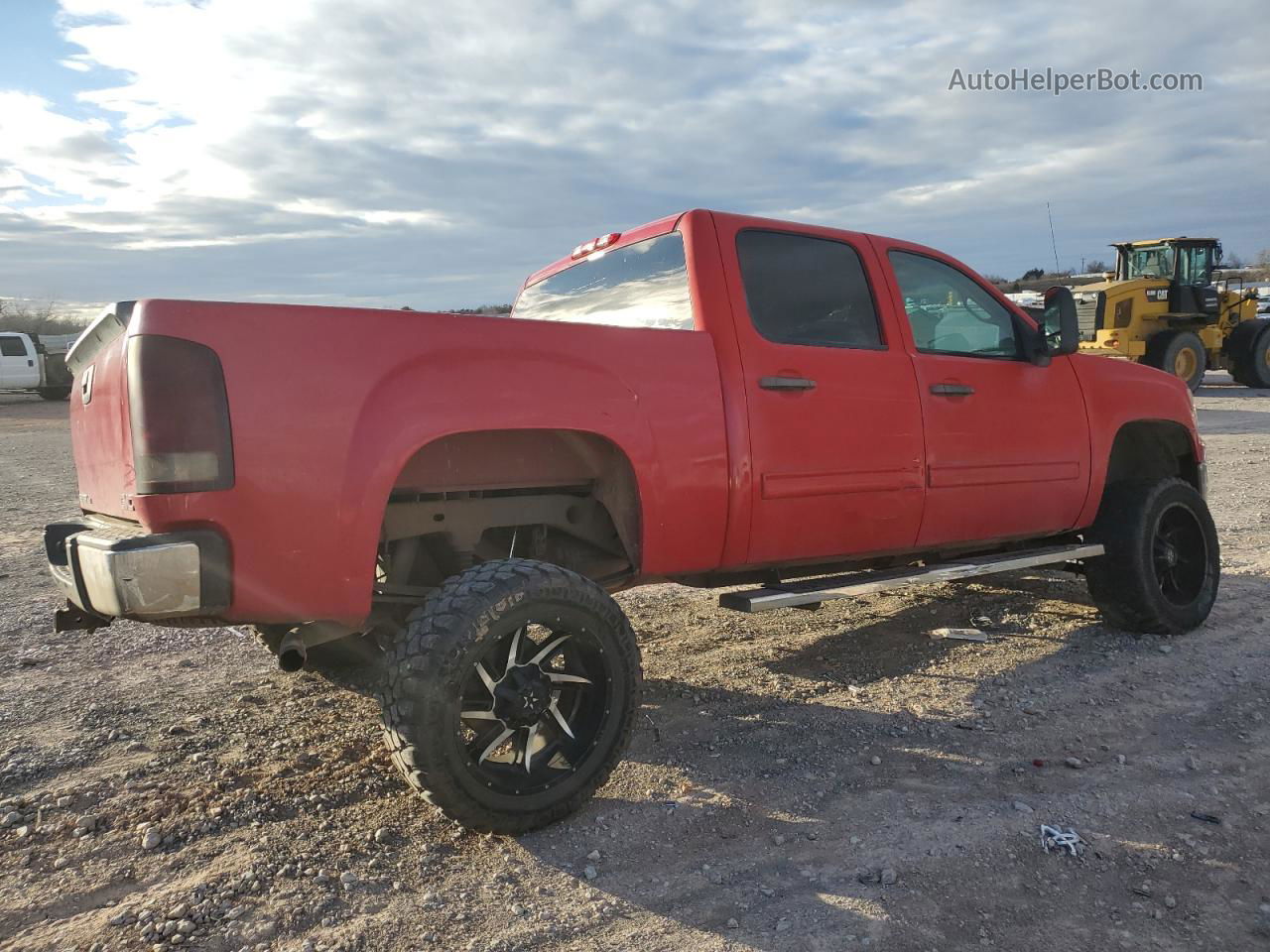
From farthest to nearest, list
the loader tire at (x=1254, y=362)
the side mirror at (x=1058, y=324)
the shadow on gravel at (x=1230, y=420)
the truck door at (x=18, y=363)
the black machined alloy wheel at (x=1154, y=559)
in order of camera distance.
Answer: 1. the truck door at (x=18, y=363)
2. the loader tire at (x=1254, y=362)
3. the shadow on gravel at (x=1230, y=420)
4. the black machined alloy wheel at (x=1154, y=559)
5. the side mirror at (x=1058, y=324)

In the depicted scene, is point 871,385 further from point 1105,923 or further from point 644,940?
point 644,940

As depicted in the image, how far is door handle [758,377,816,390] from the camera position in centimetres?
358

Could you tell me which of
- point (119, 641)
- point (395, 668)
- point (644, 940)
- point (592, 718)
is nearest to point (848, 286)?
point (592, 718)

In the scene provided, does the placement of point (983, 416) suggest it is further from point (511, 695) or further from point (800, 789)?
point (511, 695)

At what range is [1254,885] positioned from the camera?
254 centimetres

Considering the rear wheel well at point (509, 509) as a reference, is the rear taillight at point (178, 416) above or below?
above

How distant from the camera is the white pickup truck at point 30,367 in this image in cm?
2528

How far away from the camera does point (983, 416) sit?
4352mm

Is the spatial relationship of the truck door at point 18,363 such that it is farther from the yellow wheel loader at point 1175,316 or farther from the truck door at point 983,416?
the truck door at point 983,416

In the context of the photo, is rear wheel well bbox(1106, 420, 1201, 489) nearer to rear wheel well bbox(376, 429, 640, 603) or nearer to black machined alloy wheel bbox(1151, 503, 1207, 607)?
black machined alloy wheel bbox(1151, 503, 1207, 607)

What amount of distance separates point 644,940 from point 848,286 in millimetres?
2874

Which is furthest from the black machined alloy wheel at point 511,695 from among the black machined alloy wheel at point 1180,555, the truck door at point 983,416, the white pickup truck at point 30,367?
the white pickup truck at point 30,367

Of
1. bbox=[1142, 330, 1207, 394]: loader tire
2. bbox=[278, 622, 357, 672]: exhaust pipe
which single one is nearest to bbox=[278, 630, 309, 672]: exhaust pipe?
bbox=[278, 622, 357, 672]: exhaust pipe

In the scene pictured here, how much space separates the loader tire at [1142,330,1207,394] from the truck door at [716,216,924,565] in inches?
665
